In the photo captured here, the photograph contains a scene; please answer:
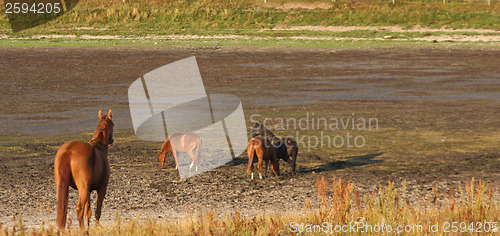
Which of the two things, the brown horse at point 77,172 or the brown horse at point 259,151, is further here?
the brown horse at point 259,151

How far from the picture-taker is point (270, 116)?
53.3 feet

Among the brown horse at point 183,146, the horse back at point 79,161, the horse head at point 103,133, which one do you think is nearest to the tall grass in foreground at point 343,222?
the horse back at point 79,161

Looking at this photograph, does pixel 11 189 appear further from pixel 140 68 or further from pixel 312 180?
pixel 140 68

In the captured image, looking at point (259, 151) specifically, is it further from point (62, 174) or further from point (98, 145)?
point (62, 174)

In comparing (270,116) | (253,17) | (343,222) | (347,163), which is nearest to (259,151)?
(347,163)

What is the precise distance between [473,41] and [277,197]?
35193 millimetres

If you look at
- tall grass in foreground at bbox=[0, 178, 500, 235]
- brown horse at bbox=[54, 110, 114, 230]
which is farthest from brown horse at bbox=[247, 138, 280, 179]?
brown horse at bbox=[54, 110, 114, 230]

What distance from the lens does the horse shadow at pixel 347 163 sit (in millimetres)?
10945

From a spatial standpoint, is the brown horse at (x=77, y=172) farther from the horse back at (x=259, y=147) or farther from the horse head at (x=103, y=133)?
the horse back at (x=259, y=147)

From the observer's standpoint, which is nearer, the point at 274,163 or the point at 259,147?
the point at 259,147

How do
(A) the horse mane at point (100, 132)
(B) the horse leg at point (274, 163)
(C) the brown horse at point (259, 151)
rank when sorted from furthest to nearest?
(B) the horse leg at point (274, 163), (C) the brown horse at point (259, 151), (A) the horse mane at point (100, 132)

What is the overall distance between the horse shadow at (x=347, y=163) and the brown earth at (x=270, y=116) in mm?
18

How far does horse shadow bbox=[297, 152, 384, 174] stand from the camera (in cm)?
1095

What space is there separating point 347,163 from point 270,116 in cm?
506
